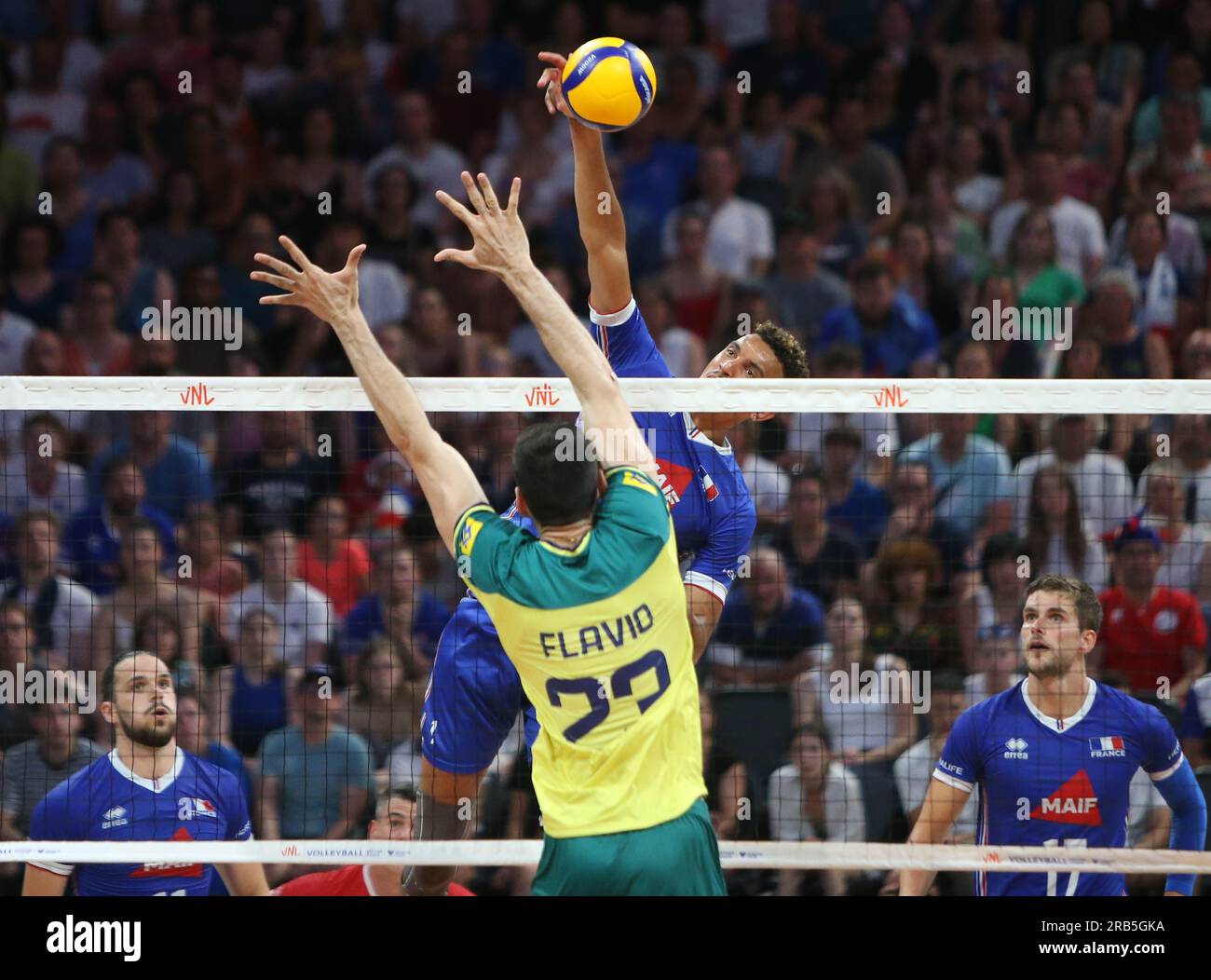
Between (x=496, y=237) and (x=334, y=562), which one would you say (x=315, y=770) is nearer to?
(x=334, y=562)

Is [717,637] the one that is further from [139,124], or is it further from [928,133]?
[139,124]

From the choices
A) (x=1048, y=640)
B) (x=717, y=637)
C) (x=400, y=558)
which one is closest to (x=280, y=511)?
(x=400, y=558)

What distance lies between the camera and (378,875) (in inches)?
325

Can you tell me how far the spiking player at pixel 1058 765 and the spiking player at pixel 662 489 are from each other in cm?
140

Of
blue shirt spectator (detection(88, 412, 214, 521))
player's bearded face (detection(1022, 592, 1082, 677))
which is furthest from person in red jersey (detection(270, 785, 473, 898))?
blue shirt spectator (detection(88, 412, 214, 521))

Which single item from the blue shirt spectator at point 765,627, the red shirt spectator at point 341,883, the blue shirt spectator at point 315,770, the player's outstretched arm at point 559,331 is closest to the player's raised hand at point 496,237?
the player's outstretched arm at point 559,331

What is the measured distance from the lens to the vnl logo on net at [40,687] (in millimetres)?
8672

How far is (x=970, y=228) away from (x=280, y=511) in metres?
6.36

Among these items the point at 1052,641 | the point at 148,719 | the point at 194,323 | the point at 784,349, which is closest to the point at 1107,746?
the point at 1052,641

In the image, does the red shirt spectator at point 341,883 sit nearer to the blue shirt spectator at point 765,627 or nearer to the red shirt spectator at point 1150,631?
the blue shirt spectator at point 765,627

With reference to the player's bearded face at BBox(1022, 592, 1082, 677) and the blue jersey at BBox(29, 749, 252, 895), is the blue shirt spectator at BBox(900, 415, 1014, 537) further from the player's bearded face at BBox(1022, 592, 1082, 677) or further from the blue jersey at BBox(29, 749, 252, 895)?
the blue jersey at BBox(29, 749, 252, 895)

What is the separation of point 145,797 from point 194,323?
230 inches

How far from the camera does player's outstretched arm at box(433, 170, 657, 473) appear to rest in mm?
5422

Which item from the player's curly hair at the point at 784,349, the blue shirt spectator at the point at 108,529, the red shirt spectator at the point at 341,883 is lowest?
the red shirt spectator at the point at 341,883
